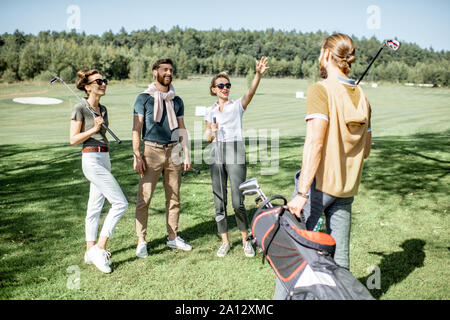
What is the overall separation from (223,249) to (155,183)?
1306 mm

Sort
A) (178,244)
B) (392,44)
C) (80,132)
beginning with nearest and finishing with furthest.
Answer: (392,44) < (80,132) < (178,244)

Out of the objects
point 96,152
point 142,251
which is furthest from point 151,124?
point 142,251

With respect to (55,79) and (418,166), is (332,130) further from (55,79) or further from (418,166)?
(418,166)

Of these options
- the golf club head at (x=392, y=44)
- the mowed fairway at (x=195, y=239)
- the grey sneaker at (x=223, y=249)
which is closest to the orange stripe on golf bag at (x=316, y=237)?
the mowed fairway at (x=195, y=239)

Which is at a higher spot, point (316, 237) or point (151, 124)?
point (151, 124)

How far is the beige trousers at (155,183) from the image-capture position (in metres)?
4.62

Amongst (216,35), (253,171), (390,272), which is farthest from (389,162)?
(216,35)

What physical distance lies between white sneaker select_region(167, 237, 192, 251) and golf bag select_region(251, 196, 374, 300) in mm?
2363

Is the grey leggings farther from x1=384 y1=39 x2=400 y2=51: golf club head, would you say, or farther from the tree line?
the tree line

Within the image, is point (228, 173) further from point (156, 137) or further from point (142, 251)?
point (142, 251)

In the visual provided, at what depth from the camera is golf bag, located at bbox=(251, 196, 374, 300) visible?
2268 millimetres

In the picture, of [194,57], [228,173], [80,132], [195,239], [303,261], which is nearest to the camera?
[303,261]

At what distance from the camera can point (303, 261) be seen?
2412 mm

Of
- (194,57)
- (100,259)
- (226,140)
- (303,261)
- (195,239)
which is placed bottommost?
(195,239)
